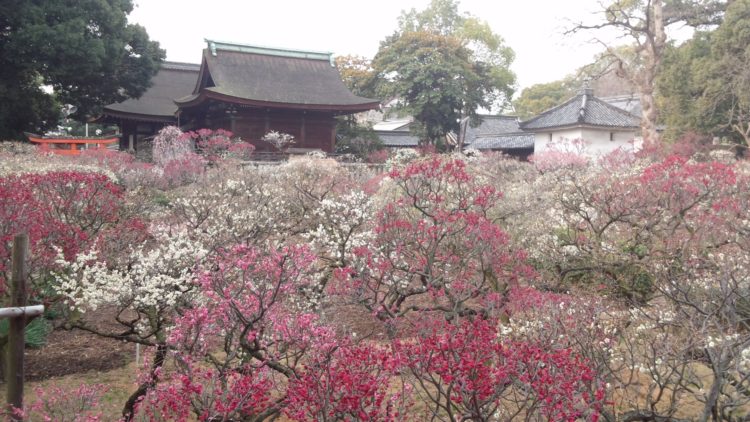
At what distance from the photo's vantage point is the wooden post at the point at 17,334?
143 inches

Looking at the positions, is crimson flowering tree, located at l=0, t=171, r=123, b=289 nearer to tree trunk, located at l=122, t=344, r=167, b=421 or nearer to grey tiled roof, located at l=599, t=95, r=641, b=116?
tree trunk, located at l=122, t=344, r=167, b=421

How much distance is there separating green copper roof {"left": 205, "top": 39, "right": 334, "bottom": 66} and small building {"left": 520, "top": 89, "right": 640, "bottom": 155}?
456 inches

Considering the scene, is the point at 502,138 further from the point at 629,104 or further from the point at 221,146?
the point at 221,146

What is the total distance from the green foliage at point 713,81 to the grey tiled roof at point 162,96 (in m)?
22.3

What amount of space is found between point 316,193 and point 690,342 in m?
7.95

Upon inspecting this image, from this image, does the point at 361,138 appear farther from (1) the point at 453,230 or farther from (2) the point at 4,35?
(1) the point at 453,230

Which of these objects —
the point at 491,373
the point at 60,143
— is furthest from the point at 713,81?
the point at 60,143

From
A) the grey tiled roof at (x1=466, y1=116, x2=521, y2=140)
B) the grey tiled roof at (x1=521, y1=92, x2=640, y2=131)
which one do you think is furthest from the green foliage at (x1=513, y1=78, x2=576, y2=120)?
the grey tiled roof at (x1=521, y1=92, x2=640, y2=131)

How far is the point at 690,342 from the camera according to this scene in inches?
174

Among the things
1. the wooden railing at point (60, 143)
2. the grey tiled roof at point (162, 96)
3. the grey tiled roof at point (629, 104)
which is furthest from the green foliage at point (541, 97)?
the wooden railing at point (60, 143)

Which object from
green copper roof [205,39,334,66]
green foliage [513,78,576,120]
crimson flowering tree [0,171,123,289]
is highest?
green foliage [513,78,576,120]

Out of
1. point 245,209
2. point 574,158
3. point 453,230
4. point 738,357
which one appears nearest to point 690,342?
point 738,357

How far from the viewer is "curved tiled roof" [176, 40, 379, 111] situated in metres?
21.0

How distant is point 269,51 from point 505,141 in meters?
14.5
